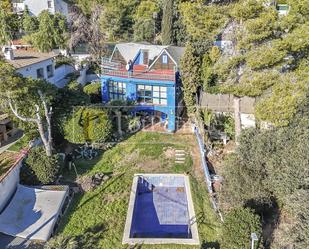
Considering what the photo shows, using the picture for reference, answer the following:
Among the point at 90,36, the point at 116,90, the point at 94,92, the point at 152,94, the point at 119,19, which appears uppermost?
the point at 119,19

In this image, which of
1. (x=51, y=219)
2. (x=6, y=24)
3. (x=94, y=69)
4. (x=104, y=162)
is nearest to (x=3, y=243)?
(x=51, y=219)

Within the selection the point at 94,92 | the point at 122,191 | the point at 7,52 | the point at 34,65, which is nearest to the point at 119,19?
the point at 94,92

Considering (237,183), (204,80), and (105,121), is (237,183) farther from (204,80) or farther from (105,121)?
(204,80)

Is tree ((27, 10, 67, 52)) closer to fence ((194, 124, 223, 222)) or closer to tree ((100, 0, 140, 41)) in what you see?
tree ((100, 0, 140, 41))

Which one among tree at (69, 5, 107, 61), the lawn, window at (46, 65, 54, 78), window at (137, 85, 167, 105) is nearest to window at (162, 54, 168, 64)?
window at (137, 85, 167, 105)

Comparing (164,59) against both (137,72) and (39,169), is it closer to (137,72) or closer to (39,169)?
(137,72)

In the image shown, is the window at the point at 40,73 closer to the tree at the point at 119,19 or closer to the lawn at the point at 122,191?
the lawn at the point at 122,191
